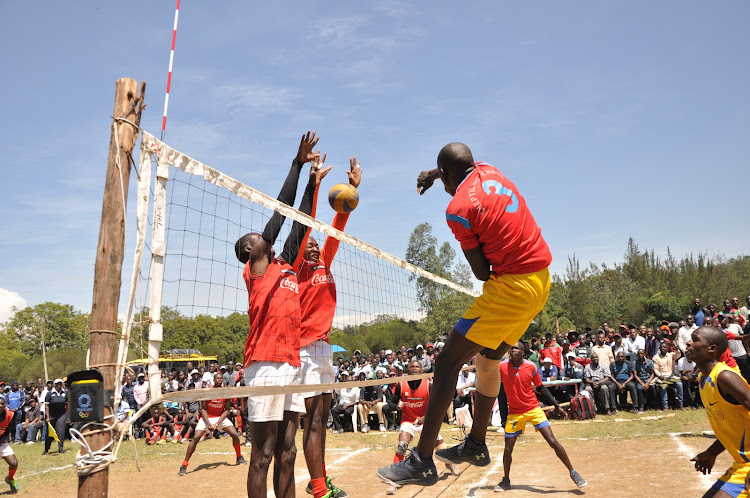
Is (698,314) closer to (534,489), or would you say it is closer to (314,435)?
(534,489)

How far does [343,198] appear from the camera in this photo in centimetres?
596

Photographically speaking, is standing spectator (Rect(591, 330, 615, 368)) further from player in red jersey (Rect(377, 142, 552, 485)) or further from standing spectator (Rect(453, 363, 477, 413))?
player in red jersey (Rect(377, 142, 552, 485))

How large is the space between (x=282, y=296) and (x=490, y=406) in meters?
2.01

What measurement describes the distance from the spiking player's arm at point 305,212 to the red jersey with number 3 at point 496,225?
2116 millimetres

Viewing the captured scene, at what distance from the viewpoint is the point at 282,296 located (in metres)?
5.10

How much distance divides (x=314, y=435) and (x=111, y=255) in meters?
3.06

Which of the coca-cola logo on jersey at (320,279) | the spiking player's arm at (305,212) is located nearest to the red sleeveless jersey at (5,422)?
the coca-cola logo on jersey at (320,279)

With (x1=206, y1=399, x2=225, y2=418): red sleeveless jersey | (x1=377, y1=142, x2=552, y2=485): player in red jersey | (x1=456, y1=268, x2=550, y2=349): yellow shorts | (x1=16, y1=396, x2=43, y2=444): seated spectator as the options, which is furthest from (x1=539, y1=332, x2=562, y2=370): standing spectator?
(x1=16, y1=396, x2=43, y2=444): seated spectator

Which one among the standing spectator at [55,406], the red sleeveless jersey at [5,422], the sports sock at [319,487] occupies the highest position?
the red sleeveless jersey at [5,422]

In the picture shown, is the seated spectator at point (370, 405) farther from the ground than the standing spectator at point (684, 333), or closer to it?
closer to it

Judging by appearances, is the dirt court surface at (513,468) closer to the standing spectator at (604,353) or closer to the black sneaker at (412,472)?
the standing spectator at (604,353)

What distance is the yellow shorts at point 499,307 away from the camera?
3586mm

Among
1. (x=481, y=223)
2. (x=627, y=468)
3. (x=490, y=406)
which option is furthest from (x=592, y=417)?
(x=481, y=223)

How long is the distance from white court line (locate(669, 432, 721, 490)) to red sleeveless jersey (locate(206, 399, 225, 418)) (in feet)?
27.7
